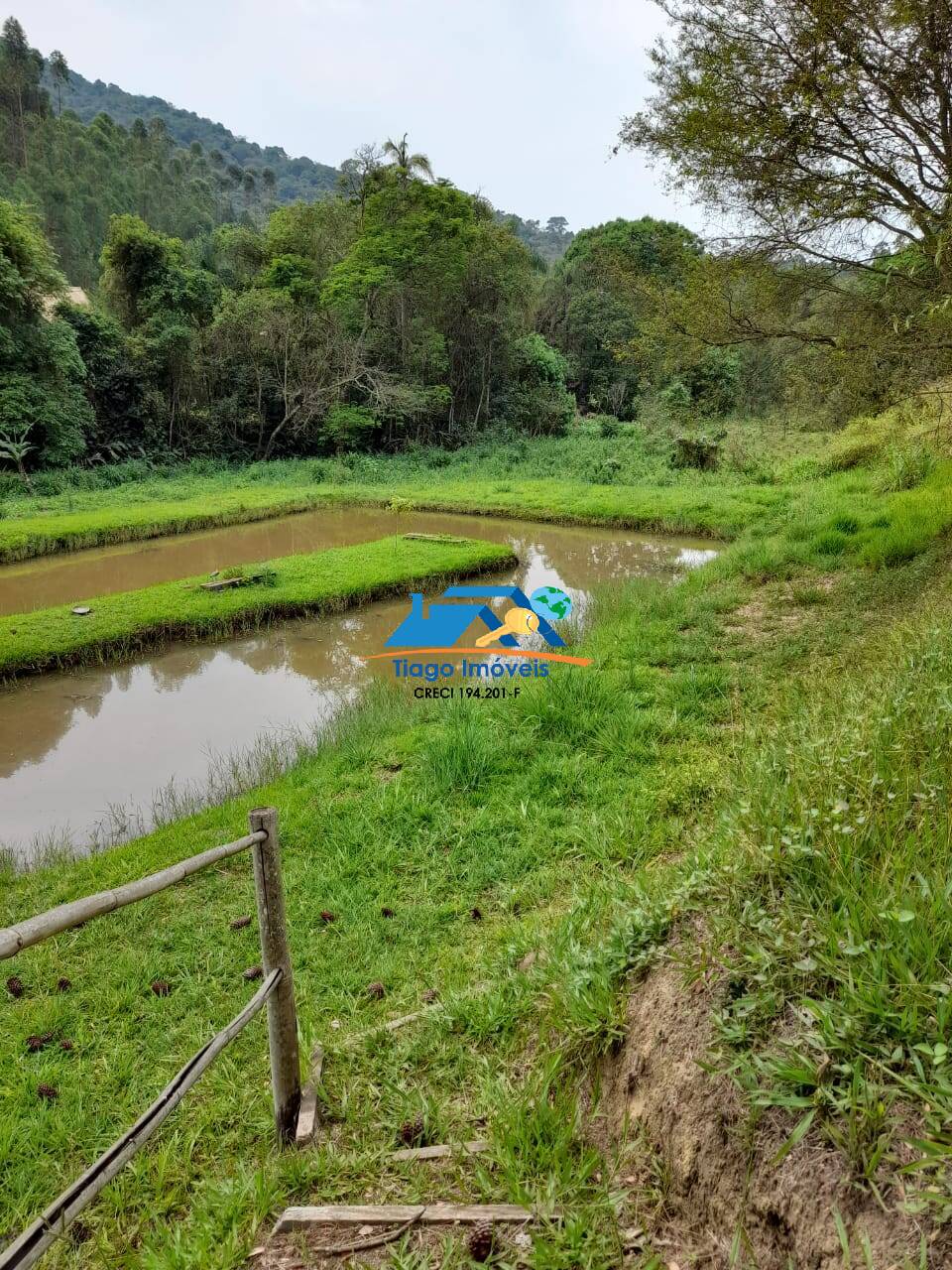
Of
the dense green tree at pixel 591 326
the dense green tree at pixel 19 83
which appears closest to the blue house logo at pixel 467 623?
the dense green tree at pixel 591 326

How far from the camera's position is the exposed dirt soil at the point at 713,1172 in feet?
4.21

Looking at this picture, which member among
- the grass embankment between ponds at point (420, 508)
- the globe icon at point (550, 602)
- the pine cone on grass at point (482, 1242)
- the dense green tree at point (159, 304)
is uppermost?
the dense green tree at point (159, 304)

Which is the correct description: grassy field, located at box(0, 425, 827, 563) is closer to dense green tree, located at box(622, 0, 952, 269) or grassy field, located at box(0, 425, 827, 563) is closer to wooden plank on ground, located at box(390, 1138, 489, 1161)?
dense green tree, located at box(622, 0, 952, 269)

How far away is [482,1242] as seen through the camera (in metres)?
1.56

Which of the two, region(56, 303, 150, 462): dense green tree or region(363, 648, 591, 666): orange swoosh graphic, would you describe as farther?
region(56, 303, 150, 462): dense green tree

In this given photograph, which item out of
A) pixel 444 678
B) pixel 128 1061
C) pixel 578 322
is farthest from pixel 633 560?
pixel 578 322

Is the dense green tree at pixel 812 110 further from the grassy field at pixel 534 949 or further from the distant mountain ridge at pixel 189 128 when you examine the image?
the distant mountain ridge at pixel 189 128

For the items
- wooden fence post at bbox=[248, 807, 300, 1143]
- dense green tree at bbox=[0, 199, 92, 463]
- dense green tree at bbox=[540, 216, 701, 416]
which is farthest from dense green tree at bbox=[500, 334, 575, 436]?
wooden fence post at bbox=[248, 807, 300, 1143]

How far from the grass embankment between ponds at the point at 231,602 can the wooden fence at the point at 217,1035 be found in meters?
7.80

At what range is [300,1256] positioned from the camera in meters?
1.65

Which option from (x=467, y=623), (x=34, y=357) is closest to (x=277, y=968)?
(x=467, y=623)

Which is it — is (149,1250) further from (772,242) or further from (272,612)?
(272,612)

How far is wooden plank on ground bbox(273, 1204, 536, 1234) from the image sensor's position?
164cm

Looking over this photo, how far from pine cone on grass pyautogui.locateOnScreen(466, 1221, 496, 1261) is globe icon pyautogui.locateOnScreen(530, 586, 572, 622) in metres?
8.18
